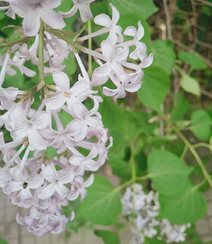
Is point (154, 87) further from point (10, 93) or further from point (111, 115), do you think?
point (10, 93)

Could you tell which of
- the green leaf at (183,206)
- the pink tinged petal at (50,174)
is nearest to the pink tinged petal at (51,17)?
the pink tinged petal at (50,174)

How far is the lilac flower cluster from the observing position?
0.23m

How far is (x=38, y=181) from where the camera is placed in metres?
0.27

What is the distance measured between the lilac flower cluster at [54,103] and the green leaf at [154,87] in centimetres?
19

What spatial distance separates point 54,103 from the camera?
24 centimetres

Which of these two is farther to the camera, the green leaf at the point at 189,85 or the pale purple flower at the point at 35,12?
the green leaf at the point at 189,85

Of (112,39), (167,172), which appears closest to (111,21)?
(112,39)

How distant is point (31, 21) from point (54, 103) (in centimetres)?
7

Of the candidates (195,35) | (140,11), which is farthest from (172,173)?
(195,35)

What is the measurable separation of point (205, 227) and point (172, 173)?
75 centimetres

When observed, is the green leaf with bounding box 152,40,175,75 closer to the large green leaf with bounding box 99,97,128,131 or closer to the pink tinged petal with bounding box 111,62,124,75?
the large green leaf with bounding box 99,97,128,131

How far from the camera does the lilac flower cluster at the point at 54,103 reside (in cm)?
23

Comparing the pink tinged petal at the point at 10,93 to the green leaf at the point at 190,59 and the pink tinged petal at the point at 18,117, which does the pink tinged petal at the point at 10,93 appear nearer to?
the pink tinged petal at the point at 18,117

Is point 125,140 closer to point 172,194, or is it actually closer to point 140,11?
point 172,194
